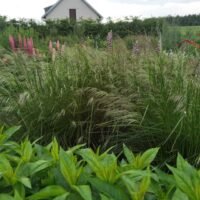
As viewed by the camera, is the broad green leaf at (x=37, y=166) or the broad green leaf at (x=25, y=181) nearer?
the broad green leaf at (x=25, y=181)

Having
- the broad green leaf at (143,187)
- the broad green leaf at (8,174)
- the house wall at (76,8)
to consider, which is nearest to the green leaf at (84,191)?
the broad green leaf at (143,187)

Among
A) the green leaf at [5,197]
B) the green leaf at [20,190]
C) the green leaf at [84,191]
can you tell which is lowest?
the green leaf at [20,190]

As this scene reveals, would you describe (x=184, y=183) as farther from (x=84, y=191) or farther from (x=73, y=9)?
(x=73, y=9)

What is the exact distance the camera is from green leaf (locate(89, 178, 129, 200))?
4.69ft

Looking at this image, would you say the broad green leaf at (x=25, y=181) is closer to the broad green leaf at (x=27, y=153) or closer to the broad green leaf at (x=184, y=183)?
the broad green leaf at (x=27, y=153)

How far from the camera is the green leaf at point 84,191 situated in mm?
1385

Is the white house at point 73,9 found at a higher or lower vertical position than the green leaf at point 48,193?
lower

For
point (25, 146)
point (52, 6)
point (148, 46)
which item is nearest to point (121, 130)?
point (148, 46)

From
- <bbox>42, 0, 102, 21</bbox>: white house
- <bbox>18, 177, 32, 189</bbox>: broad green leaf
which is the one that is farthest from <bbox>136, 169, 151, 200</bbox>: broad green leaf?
<bbox>42, 0, 102, 21</bbox>: white house

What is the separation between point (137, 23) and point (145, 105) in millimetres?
22929

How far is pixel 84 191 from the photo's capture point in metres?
1.41

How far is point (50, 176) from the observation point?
1.63m

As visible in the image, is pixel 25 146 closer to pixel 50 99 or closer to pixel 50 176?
pixel 50 176

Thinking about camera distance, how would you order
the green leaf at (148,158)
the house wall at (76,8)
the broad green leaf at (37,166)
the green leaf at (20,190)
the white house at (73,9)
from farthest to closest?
Answer: 1. the house wall at (76,8)
2. the white house at (73,9)
3. the green leaf at (148,158)
4. the broad green leaf at (37,166)
5. the green leaf at (20,190)
